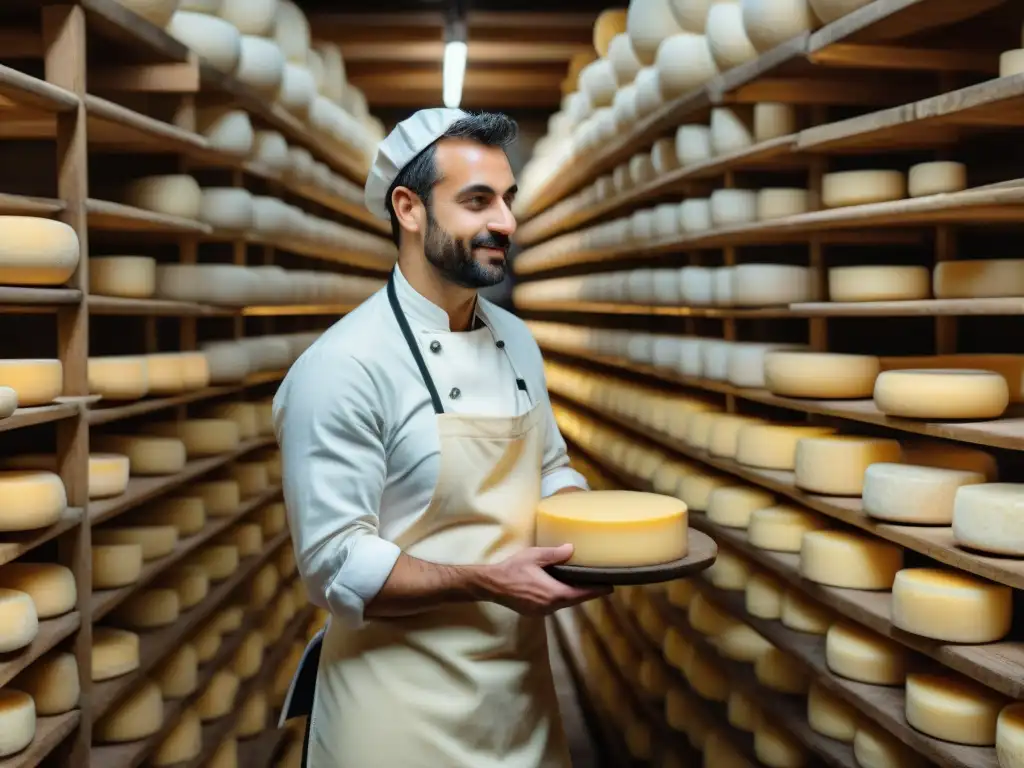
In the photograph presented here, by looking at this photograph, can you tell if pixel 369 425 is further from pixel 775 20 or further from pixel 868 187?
pixel 775 20

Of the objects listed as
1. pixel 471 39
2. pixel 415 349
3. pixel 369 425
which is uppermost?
pixel 471 39

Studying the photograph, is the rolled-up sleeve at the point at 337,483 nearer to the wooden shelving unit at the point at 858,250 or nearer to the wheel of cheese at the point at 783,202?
the wooden shelving unit at the point at 858,250

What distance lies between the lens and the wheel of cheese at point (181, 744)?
2797 mm

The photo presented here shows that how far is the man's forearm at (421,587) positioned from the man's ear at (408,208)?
0.56 metres

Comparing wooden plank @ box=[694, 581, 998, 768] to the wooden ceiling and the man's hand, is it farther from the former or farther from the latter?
the wooden ceiling

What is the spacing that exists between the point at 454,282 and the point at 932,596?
951 mm

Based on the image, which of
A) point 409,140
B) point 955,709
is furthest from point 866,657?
point 409,140

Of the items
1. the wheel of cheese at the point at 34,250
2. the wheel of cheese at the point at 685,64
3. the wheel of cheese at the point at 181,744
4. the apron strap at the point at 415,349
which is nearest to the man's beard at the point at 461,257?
the apron strap at the point at 415,349

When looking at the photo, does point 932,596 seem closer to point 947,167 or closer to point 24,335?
point 947,167

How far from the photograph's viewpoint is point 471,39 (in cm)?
575

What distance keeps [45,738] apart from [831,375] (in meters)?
1.68

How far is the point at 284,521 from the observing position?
4125mm

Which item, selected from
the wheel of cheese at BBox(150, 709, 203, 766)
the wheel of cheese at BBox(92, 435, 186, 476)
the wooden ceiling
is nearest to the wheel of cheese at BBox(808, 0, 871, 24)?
the wheel of cheese at BBox(92, 435, 186, 476)

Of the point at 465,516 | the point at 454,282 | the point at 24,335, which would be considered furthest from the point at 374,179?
the point at 24,335
